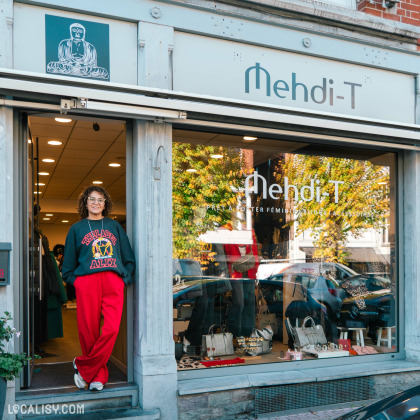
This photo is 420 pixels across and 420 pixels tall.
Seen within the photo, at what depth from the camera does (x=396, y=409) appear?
3.14m

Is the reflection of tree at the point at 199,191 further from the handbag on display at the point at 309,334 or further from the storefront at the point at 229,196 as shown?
the handbag on display at the point at 309,334

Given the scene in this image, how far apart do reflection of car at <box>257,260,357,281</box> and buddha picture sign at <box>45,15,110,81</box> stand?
3115 millimetres

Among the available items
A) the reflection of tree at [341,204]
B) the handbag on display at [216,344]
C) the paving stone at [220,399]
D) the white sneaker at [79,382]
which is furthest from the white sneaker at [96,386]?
the reflection of tree at [341,204]

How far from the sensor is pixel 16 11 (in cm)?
503

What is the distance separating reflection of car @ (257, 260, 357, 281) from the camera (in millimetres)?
6750

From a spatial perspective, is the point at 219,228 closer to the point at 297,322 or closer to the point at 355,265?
the point at 297,322

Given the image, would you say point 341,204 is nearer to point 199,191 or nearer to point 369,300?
point 369,300

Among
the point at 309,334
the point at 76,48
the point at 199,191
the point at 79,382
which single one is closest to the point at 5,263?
the point at 79,382

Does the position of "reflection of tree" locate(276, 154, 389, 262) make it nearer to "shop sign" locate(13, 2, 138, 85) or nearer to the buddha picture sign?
"shop sign" locate(13, 2, 138, 85)

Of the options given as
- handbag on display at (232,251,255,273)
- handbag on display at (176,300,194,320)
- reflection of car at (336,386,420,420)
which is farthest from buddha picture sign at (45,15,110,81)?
reflection of car at (336,386,420,420)

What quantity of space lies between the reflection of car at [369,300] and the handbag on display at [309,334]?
1.43 ft

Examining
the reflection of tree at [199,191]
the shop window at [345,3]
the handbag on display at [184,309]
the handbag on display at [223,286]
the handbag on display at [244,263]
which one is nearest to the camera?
the handbag on display at [184,309]

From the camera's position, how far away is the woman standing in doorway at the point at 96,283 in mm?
5141

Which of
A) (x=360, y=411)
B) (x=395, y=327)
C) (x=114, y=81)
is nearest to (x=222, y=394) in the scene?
(x=360, y=411)
